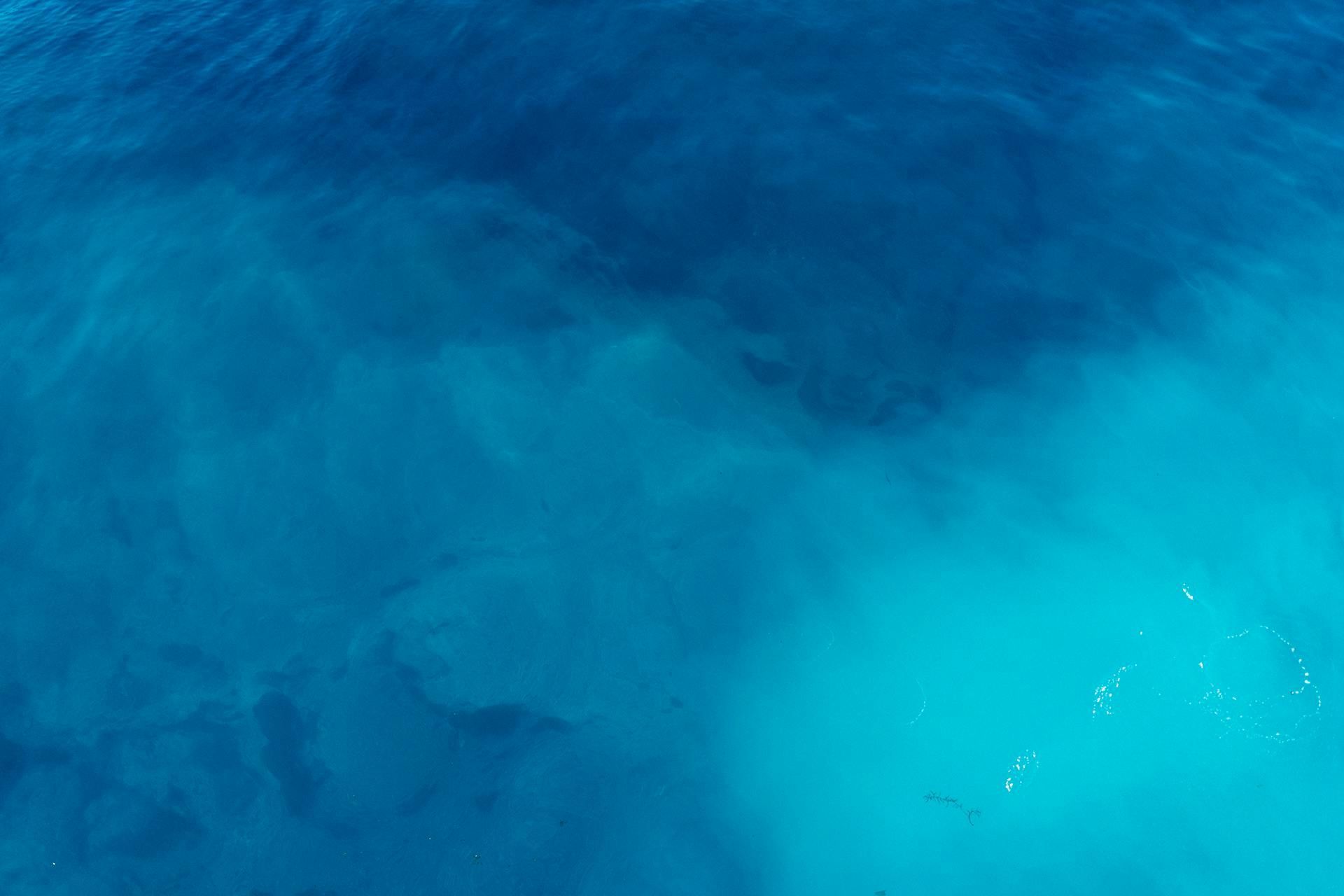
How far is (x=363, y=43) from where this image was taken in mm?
53469

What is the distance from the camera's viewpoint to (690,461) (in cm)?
3547

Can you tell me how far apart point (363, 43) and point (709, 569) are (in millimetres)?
42850

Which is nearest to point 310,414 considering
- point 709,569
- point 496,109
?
point 709,569

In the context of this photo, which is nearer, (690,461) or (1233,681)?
(1233,681)

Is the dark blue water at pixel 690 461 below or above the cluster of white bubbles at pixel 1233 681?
above

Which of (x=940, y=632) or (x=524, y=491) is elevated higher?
(x=524, y=491)

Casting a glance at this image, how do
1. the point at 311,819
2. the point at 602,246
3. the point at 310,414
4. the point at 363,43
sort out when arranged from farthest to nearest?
the point at 363,43 → the point at 602,246 → the point at 310,414 → the point at 311,819

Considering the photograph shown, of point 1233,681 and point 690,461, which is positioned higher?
point 690,461

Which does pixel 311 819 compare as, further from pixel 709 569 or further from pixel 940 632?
pixel 940 632

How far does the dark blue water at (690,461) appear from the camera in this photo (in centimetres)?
2805

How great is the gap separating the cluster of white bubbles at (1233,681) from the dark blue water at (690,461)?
0.56ft

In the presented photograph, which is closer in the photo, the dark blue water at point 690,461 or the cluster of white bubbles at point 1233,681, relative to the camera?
the dark blue water at point 690,461

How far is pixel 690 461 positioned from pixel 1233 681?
841 inches

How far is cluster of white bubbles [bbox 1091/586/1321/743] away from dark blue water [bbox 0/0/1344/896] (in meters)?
0.17
